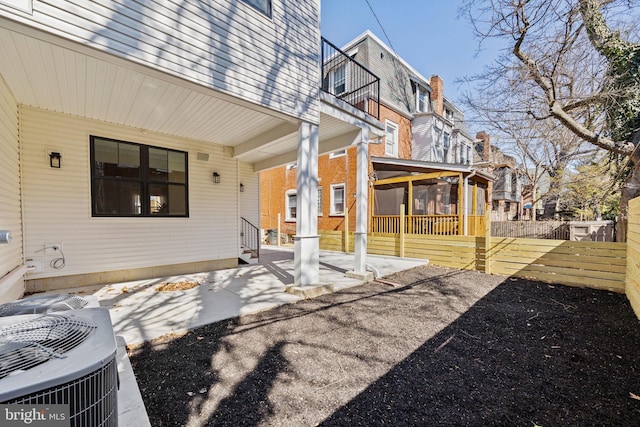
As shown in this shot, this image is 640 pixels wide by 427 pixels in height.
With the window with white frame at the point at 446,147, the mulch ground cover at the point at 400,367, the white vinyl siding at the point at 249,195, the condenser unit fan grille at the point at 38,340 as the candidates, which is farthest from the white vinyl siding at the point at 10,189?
the window with white frame at the point at 446,147

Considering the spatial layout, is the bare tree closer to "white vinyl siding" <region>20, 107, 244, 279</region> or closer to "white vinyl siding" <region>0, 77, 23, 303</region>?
"white vinyl siding" <region>20, 107, 244, 279</region>

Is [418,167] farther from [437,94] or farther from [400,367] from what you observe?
[400,367]

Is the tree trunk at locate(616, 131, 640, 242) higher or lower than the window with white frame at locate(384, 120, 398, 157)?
lower

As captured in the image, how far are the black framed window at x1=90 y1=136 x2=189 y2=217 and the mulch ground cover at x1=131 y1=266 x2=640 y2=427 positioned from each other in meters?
3.50

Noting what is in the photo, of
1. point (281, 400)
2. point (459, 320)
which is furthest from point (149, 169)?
point (459, 320)

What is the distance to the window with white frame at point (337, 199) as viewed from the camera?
11.3 m

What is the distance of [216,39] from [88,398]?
3886 mm

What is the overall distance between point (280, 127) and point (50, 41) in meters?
3.20

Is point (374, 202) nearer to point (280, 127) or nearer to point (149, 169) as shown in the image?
point (280, 127)

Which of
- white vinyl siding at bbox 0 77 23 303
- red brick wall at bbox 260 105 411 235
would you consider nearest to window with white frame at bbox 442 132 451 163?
red brick wall at bbox 260 105 411 235

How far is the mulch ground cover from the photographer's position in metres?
1.96

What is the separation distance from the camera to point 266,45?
13.3 ft

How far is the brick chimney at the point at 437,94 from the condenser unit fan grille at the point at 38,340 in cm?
1622

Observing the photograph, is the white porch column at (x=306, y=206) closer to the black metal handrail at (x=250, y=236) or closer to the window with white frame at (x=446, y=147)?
the black metal handrail at (x=250, y=236)
